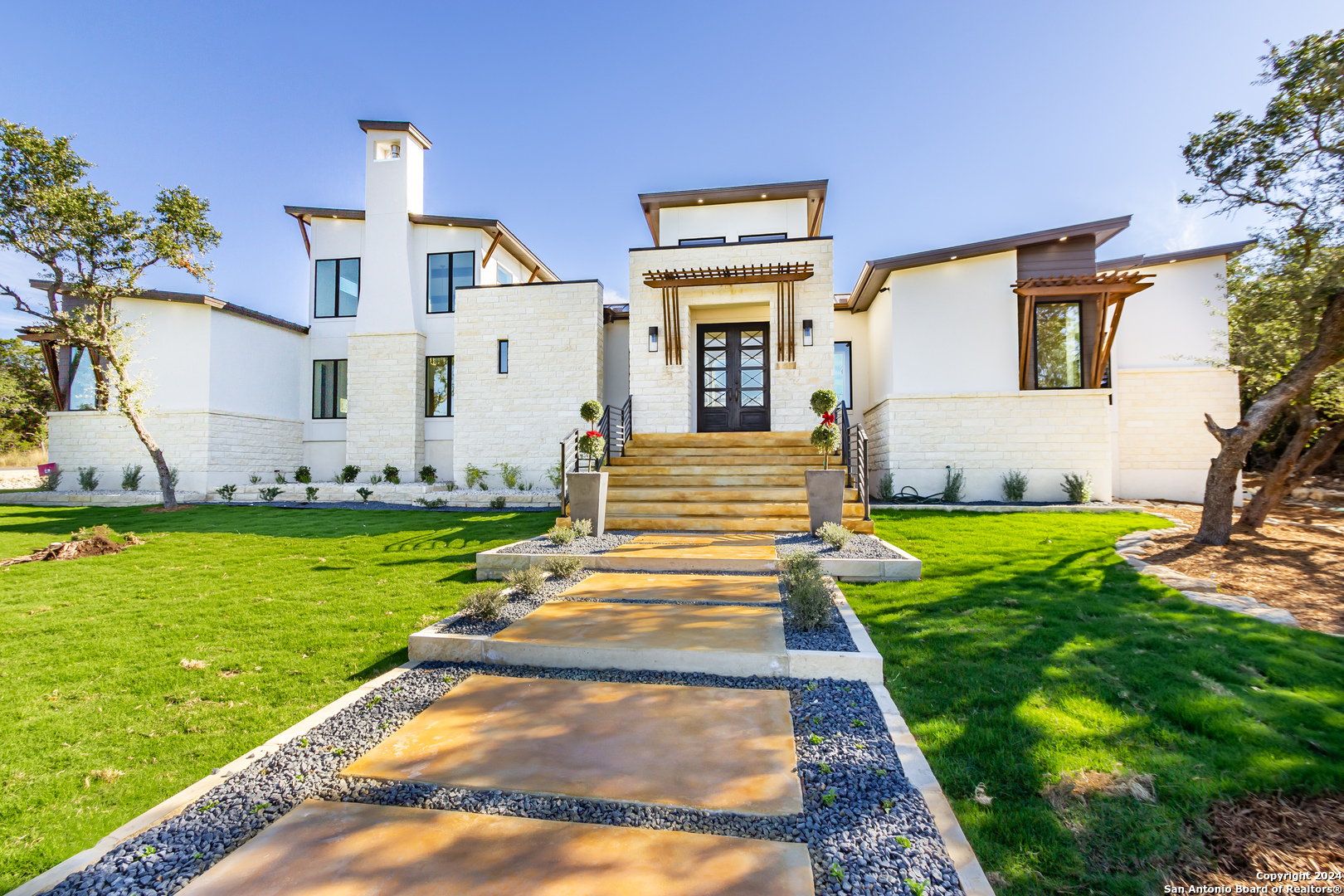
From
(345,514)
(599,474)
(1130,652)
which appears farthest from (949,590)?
(345,514)

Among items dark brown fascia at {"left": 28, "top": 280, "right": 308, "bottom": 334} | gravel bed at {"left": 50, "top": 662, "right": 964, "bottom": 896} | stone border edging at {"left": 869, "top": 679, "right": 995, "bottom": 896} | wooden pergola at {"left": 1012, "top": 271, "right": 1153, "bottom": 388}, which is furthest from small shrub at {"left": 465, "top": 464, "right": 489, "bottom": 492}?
wooden pergola at {"left": 1012, "top": 271, "right": 1153, "bottom": 388}

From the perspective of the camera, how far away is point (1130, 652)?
11.6ft

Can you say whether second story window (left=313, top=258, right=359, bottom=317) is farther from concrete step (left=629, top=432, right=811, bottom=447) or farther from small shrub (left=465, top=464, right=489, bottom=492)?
concrete step (left=629, top=432, right=811, bottom=447)

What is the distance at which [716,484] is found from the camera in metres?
8.79

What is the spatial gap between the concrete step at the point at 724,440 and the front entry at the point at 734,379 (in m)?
1.87

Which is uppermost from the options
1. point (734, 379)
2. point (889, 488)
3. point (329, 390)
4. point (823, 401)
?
point (329, 390)

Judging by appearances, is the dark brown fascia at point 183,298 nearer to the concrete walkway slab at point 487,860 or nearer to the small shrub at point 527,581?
the small shrub at point 527,581

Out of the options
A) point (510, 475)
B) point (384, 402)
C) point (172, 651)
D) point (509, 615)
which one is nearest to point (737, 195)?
point (510, 475)

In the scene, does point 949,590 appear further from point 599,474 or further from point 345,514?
point 345,514

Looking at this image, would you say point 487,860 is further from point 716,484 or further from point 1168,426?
point 1168,426

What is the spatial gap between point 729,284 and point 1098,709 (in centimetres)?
960

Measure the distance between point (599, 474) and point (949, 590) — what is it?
450 cm

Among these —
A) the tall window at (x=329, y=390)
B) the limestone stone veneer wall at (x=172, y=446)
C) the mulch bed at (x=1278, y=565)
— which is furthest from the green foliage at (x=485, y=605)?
the tall window at (x=329, y=390)

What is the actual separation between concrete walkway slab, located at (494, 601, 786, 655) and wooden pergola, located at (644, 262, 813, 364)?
787cm
